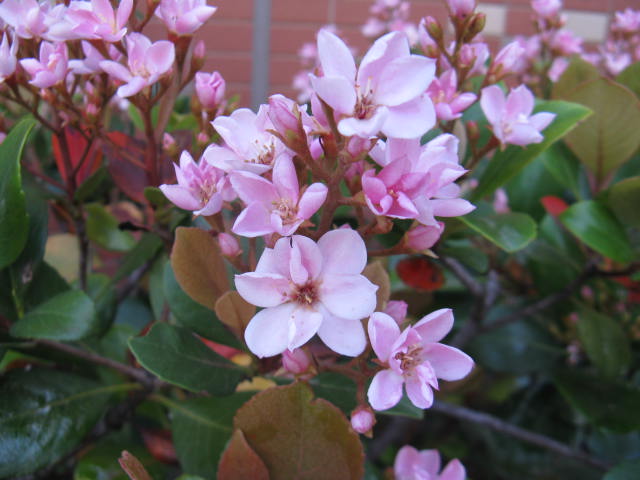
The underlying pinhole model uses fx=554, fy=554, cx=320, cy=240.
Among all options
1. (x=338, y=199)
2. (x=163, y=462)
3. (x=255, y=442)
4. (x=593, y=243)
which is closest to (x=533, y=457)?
(x=593, y=243)

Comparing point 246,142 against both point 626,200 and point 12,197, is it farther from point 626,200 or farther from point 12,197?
point 626,200

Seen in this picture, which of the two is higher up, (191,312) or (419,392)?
(419,392)

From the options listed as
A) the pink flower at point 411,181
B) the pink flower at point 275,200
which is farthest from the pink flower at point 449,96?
the pink flower at point 275,200

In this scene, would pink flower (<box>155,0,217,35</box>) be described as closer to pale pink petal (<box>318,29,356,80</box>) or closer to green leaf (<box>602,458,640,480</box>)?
pale pink petal (<box>318,29,356,80</box>)

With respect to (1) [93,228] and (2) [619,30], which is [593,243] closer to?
(1) [93,228]

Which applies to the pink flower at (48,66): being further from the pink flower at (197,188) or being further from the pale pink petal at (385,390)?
the pale pink petal at (385,390)

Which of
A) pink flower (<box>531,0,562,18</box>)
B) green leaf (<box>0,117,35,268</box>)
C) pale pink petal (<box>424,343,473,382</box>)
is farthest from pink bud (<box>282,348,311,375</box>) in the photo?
pink flower (<box>531,0,562,18</box>)

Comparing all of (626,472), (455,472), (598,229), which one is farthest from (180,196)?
(626,472)
